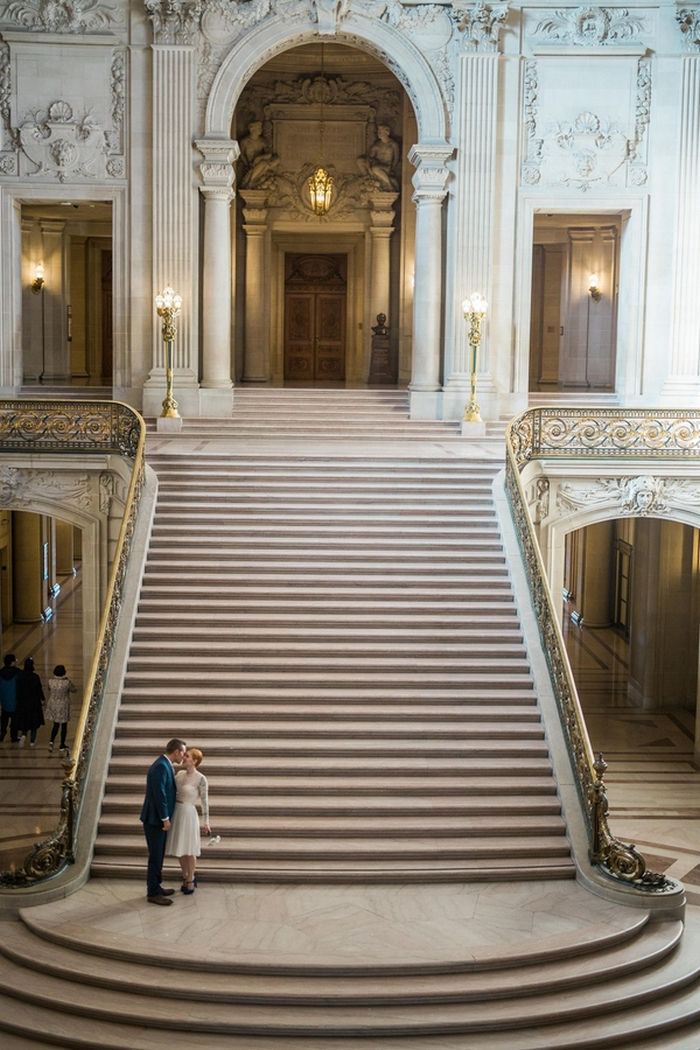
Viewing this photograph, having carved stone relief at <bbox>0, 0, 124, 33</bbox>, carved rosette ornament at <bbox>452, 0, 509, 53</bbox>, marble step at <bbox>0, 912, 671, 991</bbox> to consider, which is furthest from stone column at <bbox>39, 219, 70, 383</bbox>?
marble step at <bbox>0, 912, 671, 991</bbox>

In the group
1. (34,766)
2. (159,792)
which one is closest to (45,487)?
(34,766)

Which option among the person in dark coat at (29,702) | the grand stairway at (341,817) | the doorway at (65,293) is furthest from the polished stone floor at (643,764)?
the doorway at (65,293)

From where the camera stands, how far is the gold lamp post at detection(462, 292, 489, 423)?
724 inches

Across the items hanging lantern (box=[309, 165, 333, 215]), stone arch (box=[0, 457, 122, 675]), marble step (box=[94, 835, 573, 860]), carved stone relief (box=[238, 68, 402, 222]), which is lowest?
marble step (box=[94, 835, 573, 860])

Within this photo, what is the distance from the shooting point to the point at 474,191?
1934 centimetres

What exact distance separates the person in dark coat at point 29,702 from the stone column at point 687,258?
10.3m

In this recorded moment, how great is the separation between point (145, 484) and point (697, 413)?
6.89 metres

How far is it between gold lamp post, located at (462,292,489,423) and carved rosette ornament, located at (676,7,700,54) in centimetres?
500

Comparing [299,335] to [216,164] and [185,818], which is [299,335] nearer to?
[216,164]

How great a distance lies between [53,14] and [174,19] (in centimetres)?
182

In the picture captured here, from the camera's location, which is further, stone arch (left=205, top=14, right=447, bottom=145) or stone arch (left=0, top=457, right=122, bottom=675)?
stone arch (left=205, top=14, right=447, bottom=145)

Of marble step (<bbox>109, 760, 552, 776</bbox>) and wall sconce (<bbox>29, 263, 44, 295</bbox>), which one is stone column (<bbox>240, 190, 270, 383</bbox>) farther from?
marble step (<bbox>109, 760, 552, 776</bbox>)

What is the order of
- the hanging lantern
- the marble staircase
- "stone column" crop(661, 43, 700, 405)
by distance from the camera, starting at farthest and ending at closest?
the hanging lantern
"stone column" crop(661, 43, 700, 405)
the marble staircase

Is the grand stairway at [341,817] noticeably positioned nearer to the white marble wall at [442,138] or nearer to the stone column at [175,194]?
the stone column at [175,194]
